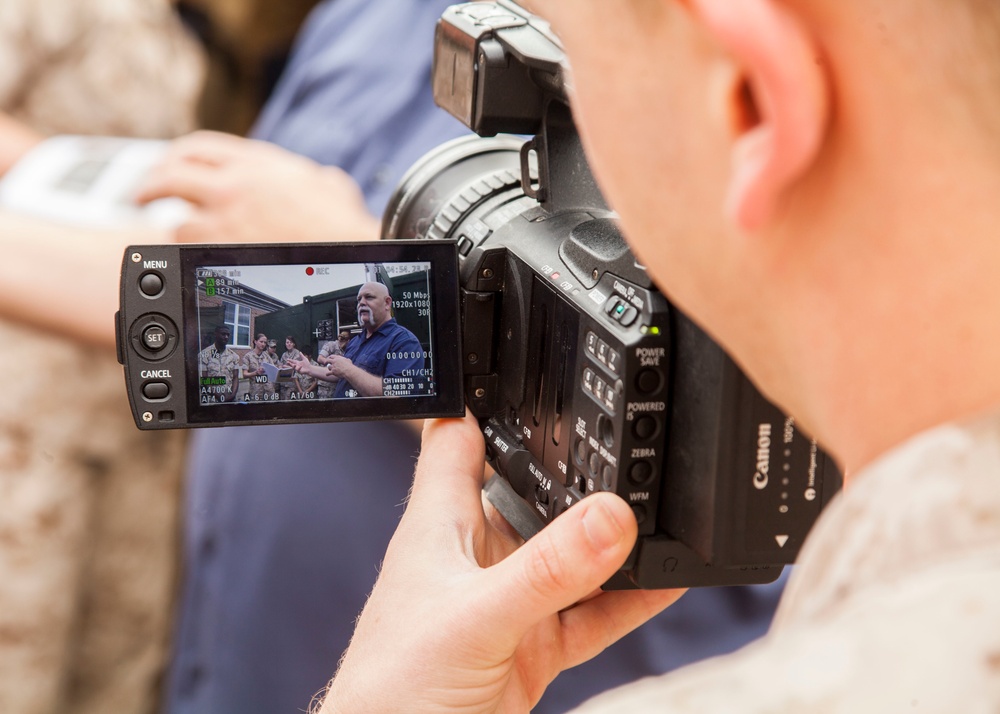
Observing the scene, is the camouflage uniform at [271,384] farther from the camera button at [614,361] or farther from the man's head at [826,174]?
the man's head at [826,174]

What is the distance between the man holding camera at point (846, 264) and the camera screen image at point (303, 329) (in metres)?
0.28

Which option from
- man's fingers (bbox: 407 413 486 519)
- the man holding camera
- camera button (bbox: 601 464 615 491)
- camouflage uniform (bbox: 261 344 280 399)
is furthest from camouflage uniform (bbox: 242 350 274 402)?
the man holding camera

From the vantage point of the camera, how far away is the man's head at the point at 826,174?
0.34 m

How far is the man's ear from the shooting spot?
334mm

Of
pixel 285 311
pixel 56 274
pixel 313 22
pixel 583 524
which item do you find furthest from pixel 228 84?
pixel 583 524

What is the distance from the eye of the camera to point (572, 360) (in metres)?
0.63

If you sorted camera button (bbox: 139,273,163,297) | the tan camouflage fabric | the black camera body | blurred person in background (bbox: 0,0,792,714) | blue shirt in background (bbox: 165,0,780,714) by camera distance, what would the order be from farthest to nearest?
blurred person in background (bbox: 0,0,792,714), blue shirt in background (bbox: 165,0,780,714), camera button (bbox: 139,273,163,297), the black camera body, the tan camouflage fabric

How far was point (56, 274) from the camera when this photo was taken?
113 cm

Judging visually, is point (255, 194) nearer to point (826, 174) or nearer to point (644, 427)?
point (644, 427)

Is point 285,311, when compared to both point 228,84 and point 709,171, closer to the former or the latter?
point 709,171

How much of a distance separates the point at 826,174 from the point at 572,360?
285mm

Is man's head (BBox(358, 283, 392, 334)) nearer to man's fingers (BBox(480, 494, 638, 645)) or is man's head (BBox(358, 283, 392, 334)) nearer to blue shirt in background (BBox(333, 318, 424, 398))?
blue shirt in background (BBox(333, 318, 424, 398))

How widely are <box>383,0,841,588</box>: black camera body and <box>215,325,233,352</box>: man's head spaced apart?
149mm

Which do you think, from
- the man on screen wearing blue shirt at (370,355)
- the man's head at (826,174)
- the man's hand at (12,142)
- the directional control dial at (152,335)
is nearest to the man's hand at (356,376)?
the man on screen wearing blue shirt at (370,355)
